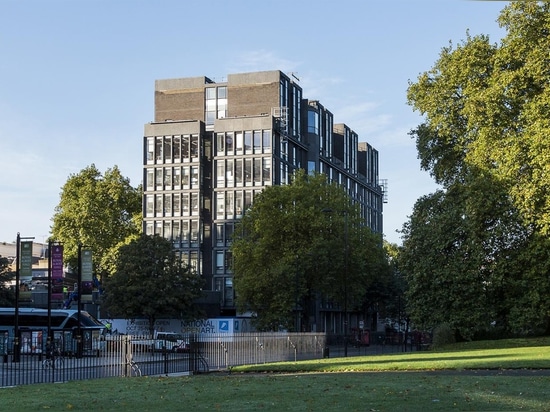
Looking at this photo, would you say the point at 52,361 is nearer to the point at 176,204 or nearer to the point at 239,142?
the point at 239,142

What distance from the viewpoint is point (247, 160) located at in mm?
99312

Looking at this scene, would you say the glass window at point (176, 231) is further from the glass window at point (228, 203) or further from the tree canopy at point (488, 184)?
the tree canopy at point (488, 184)

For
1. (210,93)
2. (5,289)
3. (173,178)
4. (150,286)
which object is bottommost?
(5,289)

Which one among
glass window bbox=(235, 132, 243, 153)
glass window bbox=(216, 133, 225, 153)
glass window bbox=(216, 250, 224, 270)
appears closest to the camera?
glass window bbox=(235, 132, 243, 153)

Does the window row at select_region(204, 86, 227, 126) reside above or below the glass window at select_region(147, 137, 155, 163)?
above

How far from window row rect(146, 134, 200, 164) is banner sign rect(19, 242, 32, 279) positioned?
178 feet

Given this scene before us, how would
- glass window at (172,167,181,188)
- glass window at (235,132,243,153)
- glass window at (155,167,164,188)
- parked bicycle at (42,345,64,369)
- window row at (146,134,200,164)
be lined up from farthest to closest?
glass window at (155,167,164,188) → glass window at (172,167,181,188) → window row at (146,134,200,164) → glass window at (235,132,243,153) → parked bicycle at (42,345,64,369)

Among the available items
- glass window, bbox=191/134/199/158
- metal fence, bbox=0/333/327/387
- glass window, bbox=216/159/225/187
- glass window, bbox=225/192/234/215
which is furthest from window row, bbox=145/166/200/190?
metal fence, bbox=0/333/327/387

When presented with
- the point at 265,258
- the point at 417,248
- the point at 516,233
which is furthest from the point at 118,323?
the point at 516,233

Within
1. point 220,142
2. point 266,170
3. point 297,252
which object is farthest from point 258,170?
point 297,252

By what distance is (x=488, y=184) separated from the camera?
51.7 metres

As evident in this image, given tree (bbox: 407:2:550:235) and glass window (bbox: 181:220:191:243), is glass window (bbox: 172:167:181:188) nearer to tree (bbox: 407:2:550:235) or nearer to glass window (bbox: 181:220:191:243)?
glass window (bbox: 181:220:191:243)

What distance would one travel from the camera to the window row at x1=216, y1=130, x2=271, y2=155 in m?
98.1

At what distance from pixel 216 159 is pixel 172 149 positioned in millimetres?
5572
